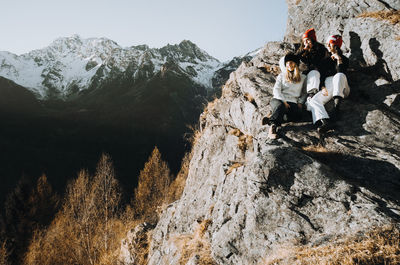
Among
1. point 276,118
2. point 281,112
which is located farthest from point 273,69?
point 276,118

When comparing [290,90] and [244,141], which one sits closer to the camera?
[290,90]

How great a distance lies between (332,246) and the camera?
2.56 metres

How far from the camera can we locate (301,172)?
148 inches

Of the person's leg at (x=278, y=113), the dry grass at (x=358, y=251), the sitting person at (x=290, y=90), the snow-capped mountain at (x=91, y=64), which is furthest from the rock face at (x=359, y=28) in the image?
the snow-capped mountain at (x=91, y=64)

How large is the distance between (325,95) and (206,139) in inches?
184

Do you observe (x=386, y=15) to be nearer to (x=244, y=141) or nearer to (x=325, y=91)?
(x=325, y=91)

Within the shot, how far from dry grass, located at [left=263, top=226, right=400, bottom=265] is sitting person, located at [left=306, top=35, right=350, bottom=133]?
2.66 m

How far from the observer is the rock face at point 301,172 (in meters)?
3.23

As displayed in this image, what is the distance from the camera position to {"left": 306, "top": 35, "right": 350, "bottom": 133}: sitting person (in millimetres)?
4777

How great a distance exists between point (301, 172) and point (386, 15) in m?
6.60

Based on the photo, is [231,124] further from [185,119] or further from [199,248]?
[185,119]

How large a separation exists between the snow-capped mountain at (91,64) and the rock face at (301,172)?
243 feet

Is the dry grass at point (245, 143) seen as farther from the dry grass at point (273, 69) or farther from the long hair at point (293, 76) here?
→ the dry grass at point (273, 69)

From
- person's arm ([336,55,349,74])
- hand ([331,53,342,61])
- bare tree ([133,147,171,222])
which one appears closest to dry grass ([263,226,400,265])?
person's arm ([336,55,349,74])
